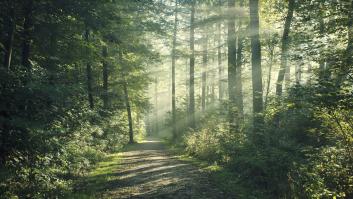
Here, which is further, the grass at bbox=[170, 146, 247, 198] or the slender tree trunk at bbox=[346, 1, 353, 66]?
the grass at bbox=[170, 146, 247, 198]

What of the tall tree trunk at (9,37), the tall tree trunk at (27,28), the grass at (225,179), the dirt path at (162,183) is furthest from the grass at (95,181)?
the tall tree trunk at (27,28)

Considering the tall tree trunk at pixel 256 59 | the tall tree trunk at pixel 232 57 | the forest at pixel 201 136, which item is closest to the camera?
the forest at pixel 201 136

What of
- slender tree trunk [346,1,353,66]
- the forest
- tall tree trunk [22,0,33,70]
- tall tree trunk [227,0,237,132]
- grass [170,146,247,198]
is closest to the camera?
slender tree trunk [346,1,353,66]

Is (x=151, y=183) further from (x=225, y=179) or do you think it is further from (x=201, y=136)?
(x=201, y=136)

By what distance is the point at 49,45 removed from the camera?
552 inches

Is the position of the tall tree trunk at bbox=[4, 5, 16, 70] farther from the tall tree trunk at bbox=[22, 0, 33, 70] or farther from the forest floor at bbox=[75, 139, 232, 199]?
the forest floor at bbox=[75, 139, 232, 199]

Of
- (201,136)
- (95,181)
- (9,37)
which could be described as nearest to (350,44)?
(95,181)

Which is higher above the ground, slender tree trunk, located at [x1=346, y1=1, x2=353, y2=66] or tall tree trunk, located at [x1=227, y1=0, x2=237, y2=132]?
tall tree trunk, located at [x1=227, y1=0, x2=237, y2=132]

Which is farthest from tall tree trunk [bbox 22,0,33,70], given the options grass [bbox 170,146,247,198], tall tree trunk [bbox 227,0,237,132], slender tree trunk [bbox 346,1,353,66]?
tall tree trunk [bbox 227,0,237,132]

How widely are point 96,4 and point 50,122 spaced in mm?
4449

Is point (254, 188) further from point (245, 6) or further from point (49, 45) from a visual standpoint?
point (245, 6)

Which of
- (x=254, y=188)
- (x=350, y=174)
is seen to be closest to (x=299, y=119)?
(x=254, y=188)

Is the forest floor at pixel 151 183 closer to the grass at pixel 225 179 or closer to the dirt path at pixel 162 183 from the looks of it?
the dirt path at pixel 162 183

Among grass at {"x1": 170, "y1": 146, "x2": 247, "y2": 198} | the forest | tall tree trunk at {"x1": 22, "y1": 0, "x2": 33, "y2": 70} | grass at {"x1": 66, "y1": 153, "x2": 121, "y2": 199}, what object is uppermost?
tall tree trunk at {"x1": 22, "y1": 0, "x2": 33, "y2": 70}
